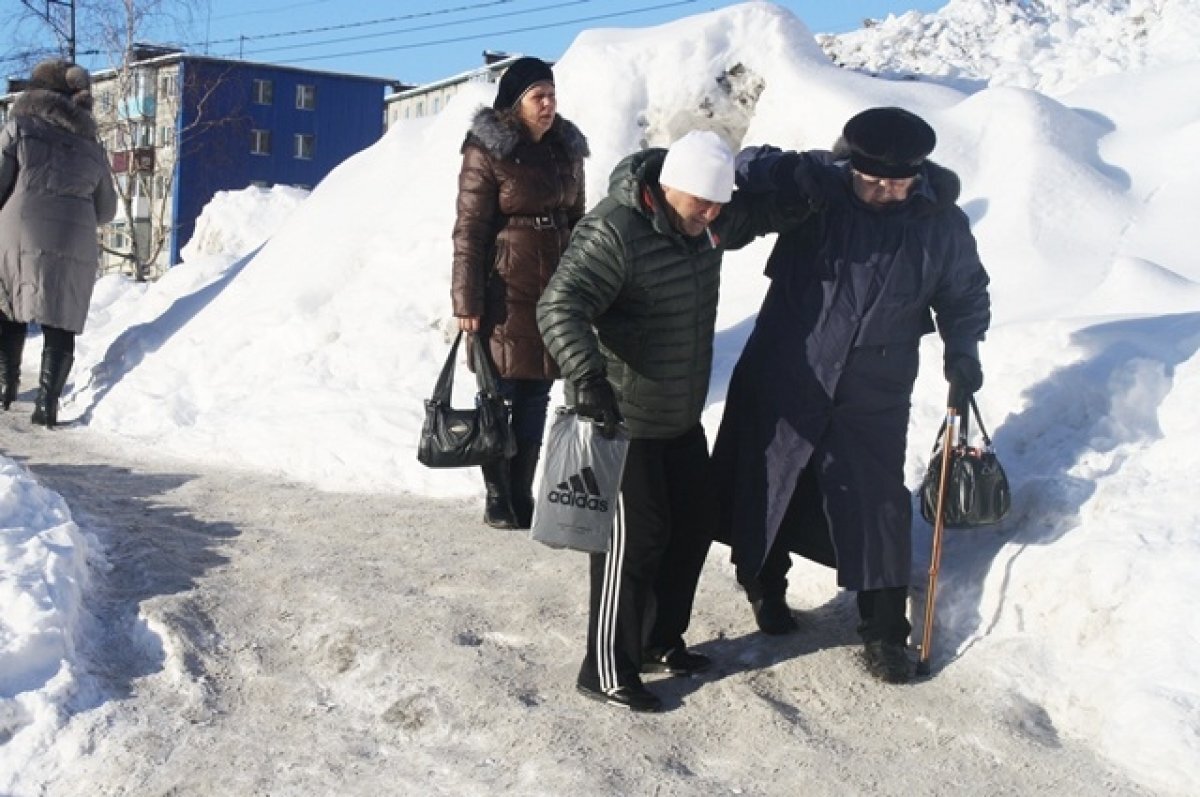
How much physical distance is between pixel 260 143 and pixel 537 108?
161ft

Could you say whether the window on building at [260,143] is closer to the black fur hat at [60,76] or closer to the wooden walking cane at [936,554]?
the black fur hat at [60,76]

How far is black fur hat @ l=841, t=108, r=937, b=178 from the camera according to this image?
4477 millimetres

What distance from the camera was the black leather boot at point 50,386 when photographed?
8.80 meters

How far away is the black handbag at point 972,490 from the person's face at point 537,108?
2354 millimetres

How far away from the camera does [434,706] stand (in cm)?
411

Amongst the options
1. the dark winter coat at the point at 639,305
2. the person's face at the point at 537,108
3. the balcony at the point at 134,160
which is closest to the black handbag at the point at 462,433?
the person's face at the point at 537,108

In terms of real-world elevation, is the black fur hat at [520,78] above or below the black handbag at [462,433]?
above

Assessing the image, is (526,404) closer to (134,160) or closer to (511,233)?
(511,233)

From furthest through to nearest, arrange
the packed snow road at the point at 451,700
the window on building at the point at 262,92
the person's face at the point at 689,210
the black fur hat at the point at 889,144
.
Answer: the window on building at the point at 262,92 → the black fur hat at the point at 889,144 → the person's face at the point at 689,210 → the packed snow road at the point at 451,700

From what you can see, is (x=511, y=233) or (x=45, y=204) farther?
(x=45, y=204)

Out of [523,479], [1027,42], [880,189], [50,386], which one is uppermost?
[1027,42]

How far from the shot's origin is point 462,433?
18.5 feet

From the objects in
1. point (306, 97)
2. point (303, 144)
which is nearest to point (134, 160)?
point (303, 144)

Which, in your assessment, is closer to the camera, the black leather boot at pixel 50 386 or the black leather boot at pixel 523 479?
the black leather boot at pixel 523 479
